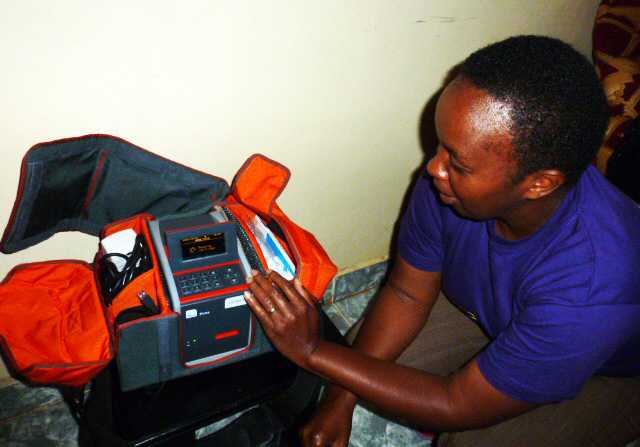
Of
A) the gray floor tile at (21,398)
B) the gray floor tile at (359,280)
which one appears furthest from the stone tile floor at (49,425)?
the gray floor tile at (359,280)

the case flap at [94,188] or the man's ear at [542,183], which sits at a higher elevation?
the man's ear at [542,183]

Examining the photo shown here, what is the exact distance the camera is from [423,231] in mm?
1063

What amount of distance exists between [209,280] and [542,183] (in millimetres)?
628

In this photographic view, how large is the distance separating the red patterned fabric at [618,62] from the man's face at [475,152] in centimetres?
96

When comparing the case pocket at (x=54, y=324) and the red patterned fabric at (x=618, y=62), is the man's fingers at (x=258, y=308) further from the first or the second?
the red patterned fabric at (x=618, y=62)

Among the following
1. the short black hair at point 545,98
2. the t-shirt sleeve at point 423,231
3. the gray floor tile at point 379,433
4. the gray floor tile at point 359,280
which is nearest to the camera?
the short black hair at point 545,98

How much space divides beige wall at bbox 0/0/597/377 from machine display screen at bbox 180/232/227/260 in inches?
15.1

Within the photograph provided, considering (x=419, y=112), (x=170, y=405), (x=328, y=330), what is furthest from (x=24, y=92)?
(x=419, y=112)

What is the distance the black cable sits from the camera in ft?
2.72

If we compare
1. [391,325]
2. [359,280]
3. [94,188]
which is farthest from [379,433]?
[94,188]

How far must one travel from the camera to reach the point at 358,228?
5.35ft

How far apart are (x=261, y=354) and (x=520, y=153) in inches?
26.1

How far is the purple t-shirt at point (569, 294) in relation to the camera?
2.42 ft

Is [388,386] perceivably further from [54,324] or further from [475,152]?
[54,324]
